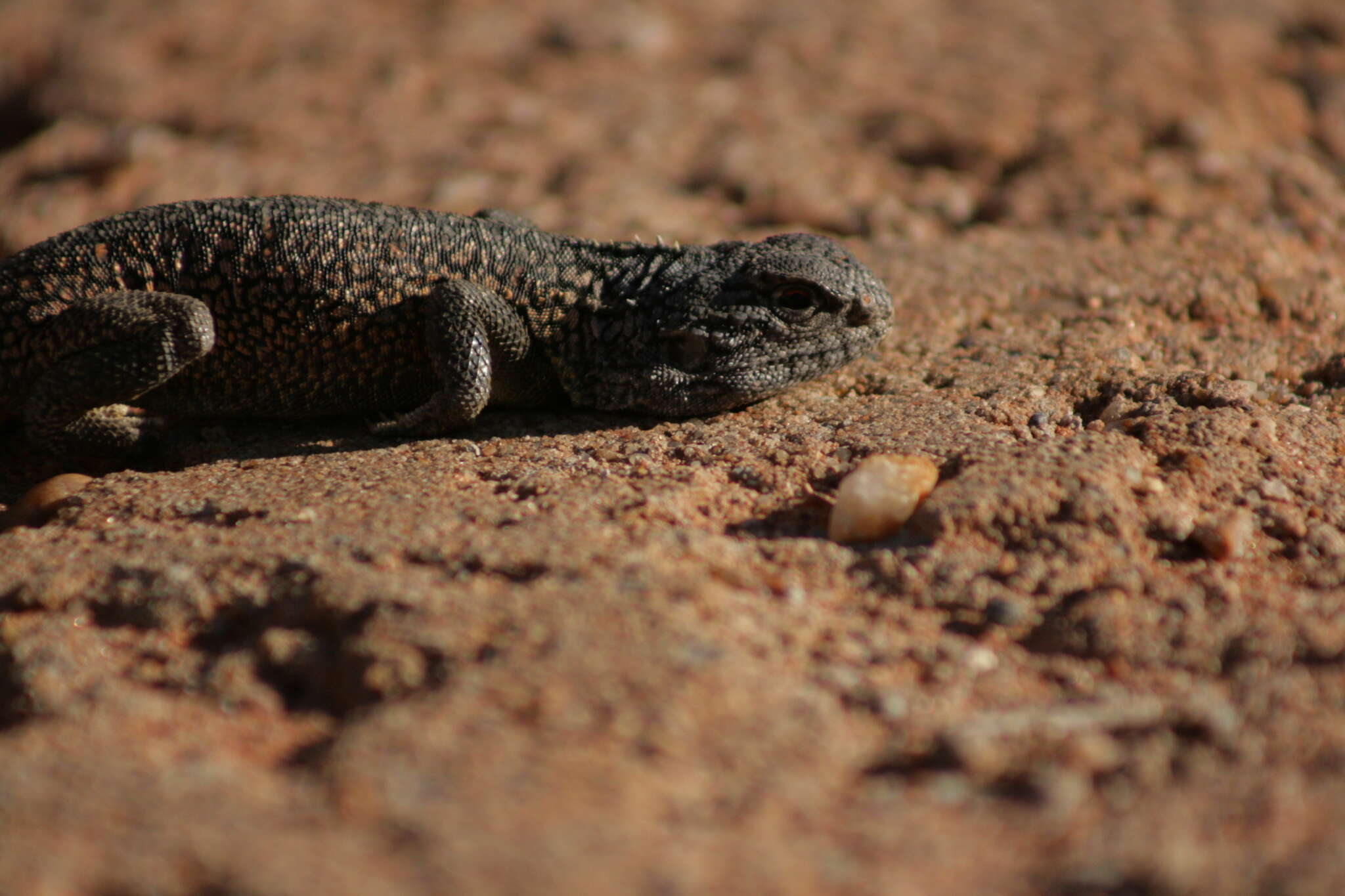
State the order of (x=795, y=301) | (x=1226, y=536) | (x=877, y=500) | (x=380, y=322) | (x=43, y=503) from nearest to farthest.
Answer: (x=1226, y=536) → (x=877, y=500) → (x=43, y=503) → (x=380, y=322) → (x=795, y=301)

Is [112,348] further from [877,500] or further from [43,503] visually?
[877,500]

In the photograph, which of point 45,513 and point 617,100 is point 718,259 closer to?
point 45,513

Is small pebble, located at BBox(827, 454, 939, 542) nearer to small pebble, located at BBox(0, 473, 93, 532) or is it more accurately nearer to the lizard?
the lizard

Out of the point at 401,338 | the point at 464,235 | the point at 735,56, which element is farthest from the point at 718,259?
the point at 735,56

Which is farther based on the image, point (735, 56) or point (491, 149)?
point (735, 56)

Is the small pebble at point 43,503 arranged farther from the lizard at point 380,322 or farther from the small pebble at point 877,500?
the small pebble at point 877,500

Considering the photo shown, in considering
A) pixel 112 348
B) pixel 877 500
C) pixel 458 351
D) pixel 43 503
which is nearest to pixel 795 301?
pixel 877 500

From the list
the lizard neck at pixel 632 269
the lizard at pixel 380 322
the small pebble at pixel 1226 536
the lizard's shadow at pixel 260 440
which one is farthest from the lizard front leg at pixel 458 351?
the small pebble at pixel 1226 536
